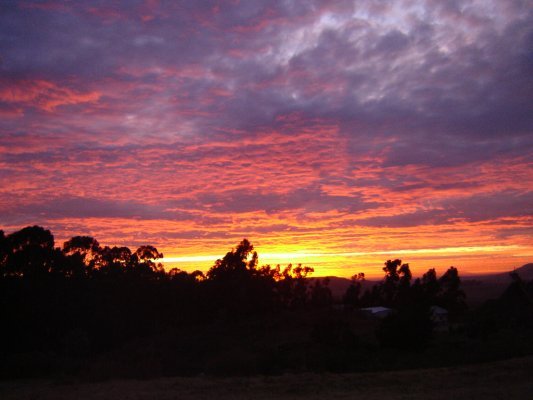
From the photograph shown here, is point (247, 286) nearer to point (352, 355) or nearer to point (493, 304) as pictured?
point (493, 304)

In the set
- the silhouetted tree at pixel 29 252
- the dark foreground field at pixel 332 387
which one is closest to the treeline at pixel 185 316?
the silhouetted tree at pixel 29 252

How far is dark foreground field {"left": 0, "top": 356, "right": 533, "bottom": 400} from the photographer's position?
16.2 meters

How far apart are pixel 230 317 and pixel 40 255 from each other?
22931 mm

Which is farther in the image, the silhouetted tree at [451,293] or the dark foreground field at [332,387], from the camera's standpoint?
the silhouetted tree at [451,293]

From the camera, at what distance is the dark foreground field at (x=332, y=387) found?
638 inches

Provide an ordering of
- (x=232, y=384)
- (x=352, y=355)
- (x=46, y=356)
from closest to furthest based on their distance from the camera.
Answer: (x=232, y=384) < (x=352, y=355) < (x=46, y=356)

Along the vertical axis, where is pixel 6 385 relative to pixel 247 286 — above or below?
below


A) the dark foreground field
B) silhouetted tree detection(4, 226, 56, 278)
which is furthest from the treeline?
the dark foreground field

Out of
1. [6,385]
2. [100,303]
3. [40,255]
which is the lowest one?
[6,385]

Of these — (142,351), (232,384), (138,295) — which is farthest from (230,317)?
(232,384)

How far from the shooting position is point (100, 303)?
4681cm

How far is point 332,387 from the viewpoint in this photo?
17969 millimetres

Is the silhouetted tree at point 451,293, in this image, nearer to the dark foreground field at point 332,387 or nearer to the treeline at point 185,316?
the treeline at point 185,316

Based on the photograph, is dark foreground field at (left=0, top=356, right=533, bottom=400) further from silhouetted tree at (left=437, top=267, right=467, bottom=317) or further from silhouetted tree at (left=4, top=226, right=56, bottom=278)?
silhouetted tree at (left=437, top=267, right=467, bottom=317)
